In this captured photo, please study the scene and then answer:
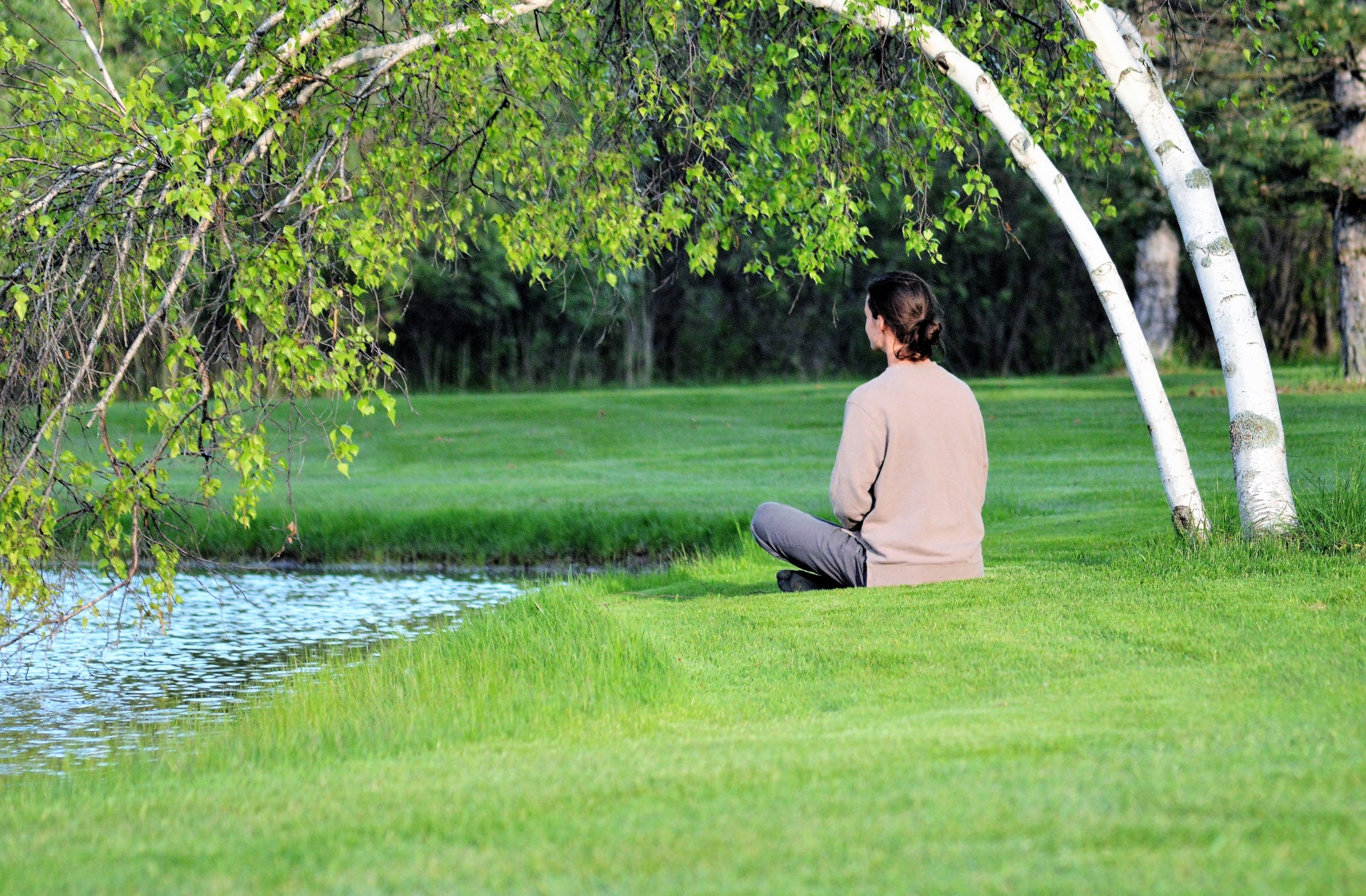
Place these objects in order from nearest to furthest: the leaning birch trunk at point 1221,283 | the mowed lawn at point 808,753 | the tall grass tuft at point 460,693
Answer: the mowed lawn at point 808,753 → the tall grass tuft at point 460,693 → the leaning birch trunk at point 1221,283

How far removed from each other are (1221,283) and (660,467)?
10270 millimetres

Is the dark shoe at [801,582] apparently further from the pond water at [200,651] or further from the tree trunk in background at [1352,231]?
the tree trunk in background at [1352,231]

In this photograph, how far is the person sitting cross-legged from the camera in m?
6.45

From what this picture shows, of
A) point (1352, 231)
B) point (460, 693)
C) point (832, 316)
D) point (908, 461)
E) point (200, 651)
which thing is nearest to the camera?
point (460, 693)

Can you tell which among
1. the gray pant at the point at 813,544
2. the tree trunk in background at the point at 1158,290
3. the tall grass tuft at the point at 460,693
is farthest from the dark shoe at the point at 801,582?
the tree trunk in background at the point at 1158,290

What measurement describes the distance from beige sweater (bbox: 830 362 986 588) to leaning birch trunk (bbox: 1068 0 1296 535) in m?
Answer: 1.70

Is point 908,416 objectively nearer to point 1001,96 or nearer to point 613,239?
point 613,239

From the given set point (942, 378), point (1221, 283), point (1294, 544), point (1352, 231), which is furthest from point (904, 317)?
point (1352, 231)

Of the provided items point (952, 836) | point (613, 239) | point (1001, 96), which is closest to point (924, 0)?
point (1001, 96)

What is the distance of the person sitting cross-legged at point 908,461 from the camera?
6449 millimetres

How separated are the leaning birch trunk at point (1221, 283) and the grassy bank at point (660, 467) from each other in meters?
1.90

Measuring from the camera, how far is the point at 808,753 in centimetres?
427

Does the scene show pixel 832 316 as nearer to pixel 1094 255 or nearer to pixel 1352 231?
pixel 1352 231

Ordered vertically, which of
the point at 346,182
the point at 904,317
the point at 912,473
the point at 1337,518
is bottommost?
the point at 1337,518
